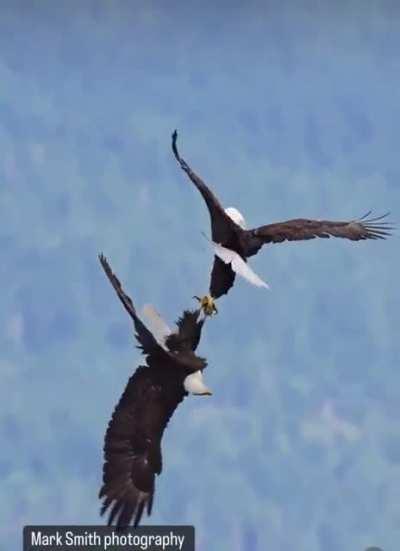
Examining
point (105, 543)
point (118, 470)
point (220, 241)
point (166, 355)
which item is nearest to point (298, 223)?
point (220, 241)

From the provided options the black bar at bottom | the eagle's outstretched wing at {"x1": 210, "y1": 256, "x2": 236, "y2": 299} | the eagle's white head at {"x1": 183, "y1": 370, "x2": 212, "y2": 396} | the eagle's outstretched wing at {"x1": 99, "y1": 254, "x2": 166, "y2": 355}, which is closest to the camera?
the eagle's outstretched wing at {"x1": 99, "y1": 254, "x2": 166, "y2": 355}

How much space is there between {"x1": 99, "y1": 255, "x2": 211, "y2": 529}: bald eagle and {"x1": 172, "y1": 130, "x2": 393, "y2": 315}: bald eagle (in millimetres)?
176

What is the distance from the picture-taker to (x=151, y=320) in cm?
613

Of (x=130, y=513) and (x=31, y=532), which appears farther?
(x=31, y=532)

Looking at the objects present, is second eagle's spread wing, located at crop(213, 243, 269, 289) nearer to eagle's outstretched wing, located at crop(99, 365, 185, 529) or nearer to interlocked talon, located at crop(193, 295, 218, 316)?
interlocked talon, located at crop(193, 295, 218, 316)

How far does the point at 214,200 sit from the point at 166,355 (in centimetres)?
60

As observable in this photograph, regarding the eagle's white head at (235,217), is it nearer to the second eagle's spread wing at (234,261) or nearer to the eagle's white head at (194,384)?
the second eagle's spread wing at (234,261)

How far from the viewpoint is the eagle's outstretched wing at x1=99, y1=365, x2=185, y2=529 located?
603cm

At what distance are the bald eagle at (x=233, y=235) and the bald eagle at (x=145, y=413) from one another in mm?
176

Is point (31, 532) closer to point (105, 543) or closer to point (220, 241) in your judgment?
point (105, 543)

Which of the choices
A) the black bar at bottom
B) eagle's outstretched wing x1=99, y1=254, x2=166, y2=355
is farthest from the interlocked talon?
the black bar at bottom

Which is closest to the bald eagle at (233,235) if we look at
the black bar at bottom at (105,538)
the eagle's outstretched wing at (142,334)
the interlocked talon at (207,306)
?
the interlocked talon at (207,306)

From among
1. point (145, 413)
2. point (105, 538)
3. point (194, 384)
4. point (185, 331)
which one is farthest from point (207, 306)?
point (105, 538)

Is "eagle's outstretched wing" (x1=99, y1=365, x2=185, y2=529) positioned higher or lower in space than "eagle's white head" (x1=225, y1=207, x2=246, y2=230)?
lower
